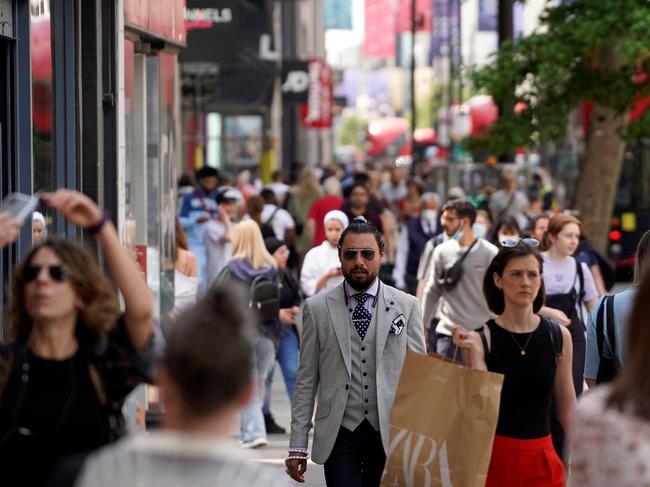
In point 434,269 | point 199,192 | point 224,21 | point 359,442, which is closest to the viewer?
point 359,442

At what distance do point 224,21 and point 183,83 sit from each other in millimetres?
9632

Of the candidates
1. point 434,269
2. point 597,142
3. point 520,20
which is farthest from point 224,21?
point 520,20

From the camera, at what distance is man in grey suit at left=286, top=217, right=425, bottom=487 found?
6.92 metres

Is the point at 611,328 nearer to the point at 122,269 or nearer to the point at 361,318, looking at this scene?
the point at 361,318

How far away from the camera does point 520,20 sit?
51.2m

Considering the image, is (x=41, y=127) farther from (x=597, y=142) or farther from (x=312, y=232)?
(x=597, y=142)

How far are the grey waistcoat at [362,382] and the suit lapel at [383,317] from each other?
3cm

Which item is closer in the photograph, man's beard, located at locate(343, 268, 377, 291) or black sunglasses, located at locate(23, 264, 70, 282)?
black sunglasses, located at locate(23, 264, 70, 282)

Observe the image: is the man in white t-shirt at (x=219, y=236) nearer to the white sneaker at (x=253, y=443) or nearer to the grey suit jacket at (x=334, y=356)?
the white sneaker at (x=253, y=443)

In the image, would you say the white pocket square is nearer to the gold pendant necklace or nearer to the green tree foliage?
the gold pendant necklace

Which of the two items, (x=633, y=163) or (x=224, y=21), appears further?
(x=633, y=163)

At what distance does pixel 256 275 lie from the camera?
1189cm

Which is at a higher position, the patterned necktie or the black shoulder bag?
the patterned necktie

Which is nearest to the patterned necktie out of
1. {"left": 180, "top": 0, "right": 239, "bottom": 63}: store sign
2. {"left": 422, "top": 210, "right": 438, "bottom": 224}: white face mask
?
{"left": 422, "top": 210, "right": 438, "bottom": 224}: white face mask
